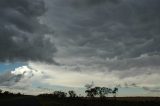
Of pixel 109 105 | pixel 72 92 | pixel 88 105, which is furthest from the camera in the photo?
pixel 72 92

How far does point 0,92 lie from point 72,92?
2544 cm

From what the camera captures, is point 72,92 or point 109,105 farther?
point 72,92

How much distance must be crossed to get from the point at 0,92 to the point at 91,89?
109 feet

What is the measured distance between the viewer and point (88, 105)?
77062 mm

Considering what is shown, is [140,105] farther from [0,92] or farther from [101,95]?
[0,92]

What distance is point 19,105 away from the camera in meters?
55.1

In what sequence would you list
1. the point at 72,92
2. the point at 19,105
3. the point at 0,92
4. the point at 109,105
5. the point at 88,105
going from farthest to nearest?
the point at 72,92 < the point at 0,92 < the point at 109,105 < the point at 88,105 < the point at 19,105

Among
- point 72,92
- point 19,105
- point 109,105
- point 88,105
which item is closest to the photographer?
point 19,105

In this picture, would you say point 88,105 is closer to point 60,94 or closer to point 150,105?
point 150,105

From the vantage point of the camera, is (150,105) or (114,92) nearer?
(150,105)

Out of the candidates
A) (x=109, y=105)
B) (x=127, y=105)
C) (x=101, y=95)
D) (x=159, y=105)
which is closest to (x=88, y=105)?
(x=109, y=105)

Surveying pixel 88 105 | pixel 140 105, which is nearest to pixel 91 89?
pixel 140 105

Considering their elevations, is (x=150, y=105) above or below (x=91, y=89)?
below

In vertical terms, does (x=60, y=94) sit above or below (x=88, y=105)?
above
